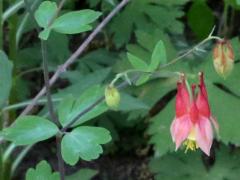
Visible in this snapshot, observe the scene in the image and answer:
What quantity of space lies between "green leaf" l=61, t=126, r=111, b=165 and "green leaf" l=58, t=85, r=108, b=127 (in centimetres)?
6

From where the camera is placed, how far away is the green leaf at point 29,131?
179 centimetres

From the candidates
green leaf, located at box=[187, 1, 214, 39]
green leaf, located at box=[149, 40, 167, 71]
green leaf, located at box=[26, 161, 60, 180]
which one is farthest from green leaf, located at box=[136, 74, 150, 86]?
green leaf, located at box=[187, 1, 214, 39]

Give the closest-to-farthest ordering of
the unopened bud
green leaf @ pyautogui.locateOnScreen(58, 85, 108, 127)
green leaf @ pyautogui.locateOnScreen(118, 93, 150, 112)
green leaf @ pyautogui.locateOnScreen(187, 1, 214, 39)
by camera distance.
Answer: the unopened bud
green leaf @ pyautogui.locateOnScreen(58, 85, 108, 127)
green leaf @ pyautogui.locateOnScreen(118, 93, 150, 112)
green leaf @ pyautogui.locateOnScreen(187, 1, 214, 39)

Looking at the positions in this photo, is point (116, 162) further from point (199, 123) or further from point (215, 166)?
point (199, 123)

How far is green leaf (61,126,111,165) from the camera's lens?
1771 millimetres

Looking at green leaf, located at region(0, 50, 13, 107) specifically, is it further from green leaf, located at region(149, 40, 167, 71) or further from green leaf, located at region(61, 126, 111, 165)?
green leaf, located at region(149, 40, 167, 71)

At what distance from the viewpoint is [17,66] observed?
2842mm

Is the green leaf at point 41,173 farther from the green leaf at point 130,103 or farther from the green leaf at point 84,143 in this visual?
the green leaf at point 130,103

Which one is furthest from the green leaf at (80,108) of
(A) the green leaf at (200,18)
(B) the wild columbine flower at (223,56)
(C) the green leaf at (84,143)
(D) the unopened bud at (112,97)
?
(A) the green leaf at (200,18)

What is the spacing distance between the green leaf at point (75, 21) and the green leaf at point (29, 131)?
0.24m

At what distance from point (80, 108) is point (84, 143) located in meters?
0.13

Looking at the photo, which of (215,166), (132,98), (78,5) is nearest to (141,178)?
(215,166)

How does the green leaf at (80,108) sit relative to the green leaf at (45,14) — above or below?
below

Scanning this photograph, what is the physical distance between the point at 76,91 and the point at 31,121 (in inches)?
25.5
